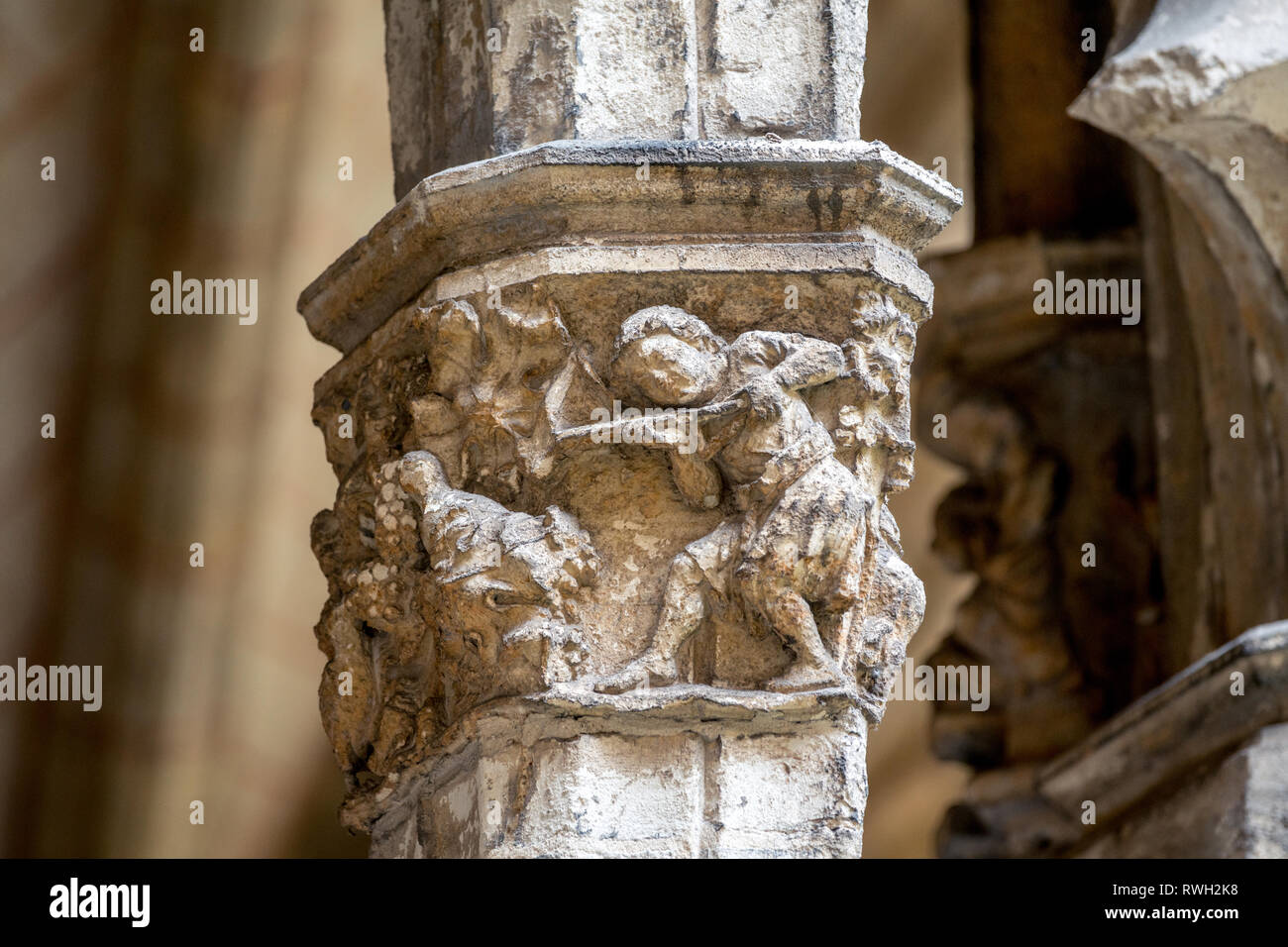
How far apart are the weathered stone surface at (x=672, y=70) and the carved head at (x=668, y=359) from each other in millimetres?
244

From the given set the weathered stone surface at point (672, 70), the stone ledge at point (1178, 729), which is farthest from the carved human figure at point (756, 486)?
the stone ledge at point (1178, 729)

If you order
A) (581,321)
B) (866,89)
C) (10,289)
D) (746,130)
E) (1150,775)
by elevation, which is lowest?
(1150,775)

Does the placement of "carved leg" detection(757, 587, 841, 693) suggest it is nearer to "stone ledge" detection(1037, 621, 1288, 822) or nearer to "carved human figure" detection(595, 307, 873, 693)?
"carved human figure" detection(595, 307, 873, 693)

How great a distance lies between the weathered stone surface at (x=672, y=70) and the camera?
2996 mm

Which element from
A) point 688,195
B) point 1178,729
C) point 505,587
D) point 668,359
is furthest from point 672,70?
point 1178,729

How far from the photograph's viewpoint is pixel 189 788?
16.4 ft

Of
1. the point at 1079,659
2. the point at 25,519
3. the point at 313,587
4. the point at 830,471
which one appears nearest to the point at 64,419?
the point at 25,519

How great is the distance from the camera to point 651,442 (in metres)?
2.86

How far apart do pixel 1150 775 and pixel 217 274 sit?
2.10 meters

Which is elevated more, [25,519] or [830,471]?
[25,519]

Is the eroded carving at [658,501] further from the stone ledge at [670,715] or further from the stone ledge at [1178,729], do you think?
the stone ledge at [1178,729]

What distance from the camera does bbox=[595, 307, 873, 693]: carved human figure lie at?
281 centimetres

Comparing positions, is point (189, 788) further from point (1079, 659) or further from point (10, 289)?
point (1079, 659)

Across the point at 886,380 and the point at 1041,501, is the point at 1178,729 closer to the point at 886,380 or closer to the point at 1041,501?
the point at 1041,501
